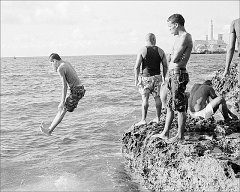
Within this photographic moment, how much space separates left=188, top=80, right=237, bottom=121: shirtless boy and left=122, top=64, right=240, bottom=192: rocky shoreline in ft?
0.62

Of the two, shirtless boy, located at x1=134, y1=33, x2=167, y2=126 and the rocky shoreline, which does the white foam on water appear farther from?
shirtless boy, located at x1=134, y1=33, x2=167, y2=126

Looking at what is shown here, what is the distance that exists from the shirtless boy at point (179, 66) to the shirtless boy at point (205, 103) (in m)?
1.22

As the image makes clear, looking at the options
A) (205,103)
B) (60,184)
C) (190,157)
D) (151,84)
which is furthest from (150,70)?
(60,184)

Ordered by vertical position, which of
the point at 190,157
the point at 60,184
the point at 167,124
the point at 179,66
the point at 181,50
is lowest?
the point at 60,184

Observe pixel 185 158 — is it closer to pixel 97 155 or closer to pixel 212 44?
pixel 97 155

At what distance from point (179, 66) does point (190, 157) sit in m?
1.49

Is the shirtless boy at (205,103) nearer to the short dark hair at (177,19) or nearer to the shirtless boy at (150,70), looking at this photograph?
the shirtless boy at (150,70)

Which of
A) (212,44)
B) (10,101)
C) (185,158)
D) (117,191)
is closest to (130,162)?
(117,191)

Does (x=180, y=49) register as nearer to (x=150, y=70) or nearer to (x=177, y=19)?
(x=177, y=19)

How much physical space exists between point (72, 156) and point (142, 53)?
451cm

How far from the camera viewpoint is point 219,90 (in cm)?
1652

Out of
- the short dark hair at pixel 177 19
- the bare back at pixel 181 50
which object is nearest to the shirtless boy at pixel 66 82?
the bare back at pixel 181 50

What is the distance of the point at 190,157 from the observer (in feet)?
17.2

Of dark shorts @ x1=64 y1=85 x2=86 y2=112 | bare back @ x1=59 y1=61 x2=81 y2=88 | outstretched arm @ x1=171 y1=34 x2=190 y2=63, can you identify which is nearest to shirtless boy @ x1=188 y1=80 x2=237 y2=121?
outstretched arm @ x1=171 y1=34 x2=190 y2=63
